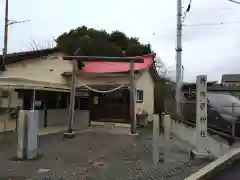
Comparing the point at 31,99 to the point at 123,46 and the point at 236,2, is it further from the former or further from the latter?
the point at 123,46

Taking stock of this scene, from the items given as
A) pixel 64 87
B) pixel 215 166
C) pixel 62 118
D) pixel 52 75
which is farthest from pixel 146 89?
pixel 215 166

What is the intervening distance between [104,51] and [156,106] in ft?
35.1

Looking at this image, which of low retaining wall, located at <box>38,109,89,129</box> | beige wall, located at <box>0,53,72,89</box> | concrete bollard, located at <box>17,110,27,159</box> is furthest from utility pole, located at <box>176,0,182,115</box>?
concrete bollard, located at <box>17,110,27,159</box>

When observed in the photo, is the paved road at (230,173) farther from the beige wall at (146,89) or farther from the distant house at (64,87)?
the beige wall at (146,89)

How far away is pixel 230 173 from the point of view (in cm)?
776

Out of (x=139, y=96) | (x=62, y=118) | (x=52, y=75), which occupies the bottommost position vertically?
(x=62, y=118)

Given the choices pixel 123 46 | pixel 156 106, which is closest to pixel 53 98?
pixel 156 106

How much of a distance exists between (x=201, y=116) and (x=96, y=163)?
3376mm

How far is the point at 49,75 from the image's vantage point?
20.6m

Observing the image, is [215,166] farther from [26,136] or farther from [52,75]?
[52,75]

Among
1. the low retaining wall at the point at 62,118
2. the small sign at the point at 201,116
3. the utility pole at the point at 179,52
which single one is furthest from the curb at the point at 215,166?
the low retaining wall at the point at 62,118

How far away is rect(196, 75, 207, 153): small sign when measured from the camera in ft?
33.2

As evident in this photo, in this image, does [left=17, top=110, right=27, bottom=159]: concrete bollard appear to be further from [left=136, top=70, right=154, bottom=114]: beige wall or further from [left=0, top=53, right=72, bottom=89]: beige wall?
[left=136, top=70, right=154, bottom=114]: beige wall

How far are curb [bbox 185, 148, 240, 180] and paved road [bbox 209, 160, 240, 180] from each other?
103 mm
